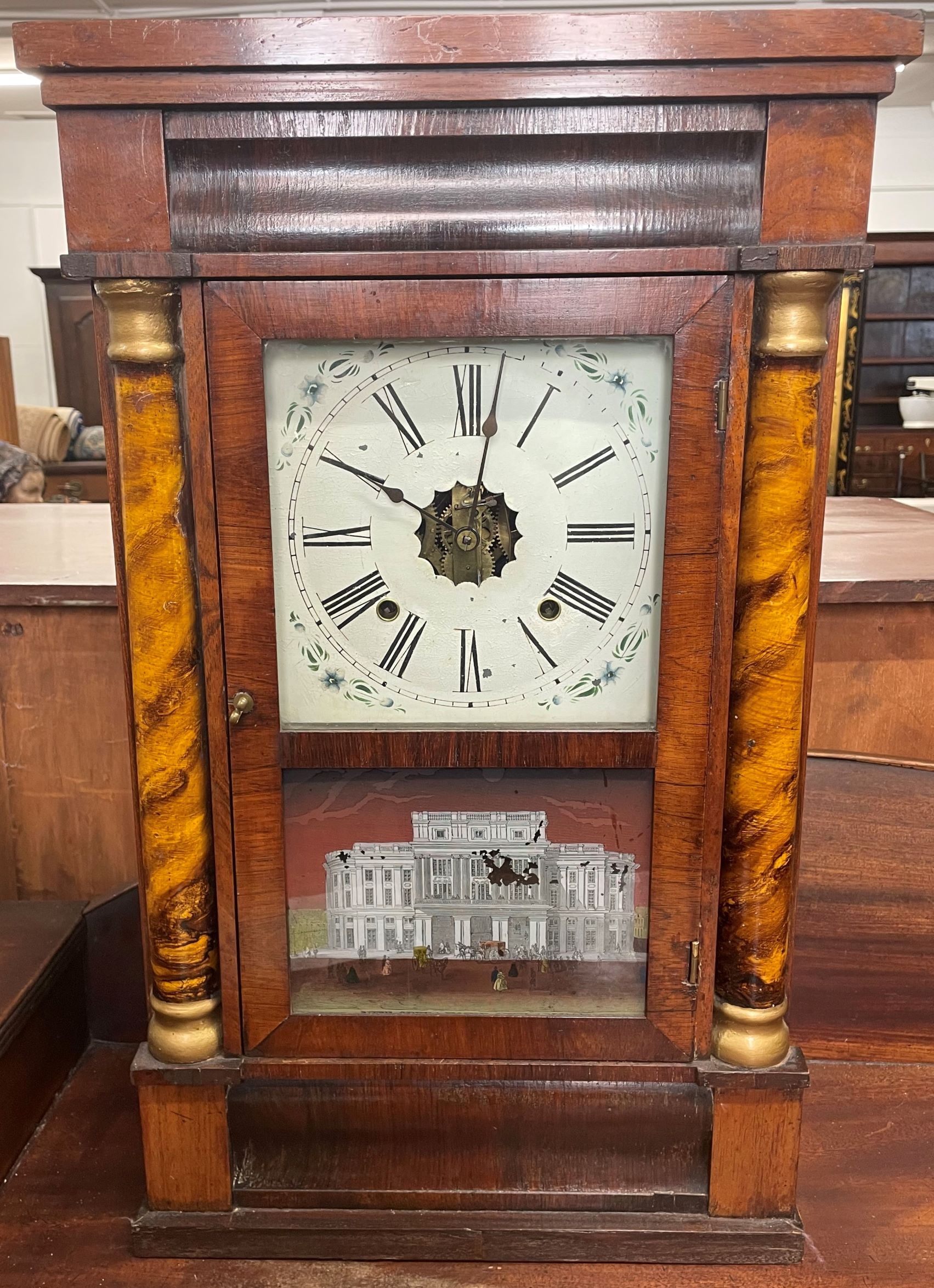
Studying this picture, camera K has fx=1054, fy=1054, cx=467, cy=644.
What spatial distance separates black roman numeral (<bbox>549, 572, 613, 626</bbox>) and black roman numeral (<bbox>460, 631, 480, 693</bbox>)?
94 mm

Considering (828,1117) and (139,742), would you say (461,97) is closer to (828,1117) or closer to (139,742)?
(139,742)

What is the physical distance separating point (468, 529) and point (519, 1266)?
779 millimetres

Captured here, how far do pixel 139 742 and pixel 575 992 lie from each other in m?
0.54

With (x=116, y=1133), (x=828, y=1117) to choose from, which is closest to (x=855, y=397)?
(x=828, y=1117)

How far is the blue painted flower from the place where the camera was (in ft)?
3.32

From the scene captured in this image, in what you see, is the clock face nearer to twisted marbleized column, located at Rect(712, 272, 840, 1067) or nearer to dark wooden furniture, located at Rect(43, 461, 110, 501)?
twisted marbleized column, located at Rect(712, 272, 840, 1067)

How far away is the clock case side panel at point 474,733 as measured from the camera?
971 millimetres

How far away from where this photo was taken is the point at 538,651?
41.9 inches

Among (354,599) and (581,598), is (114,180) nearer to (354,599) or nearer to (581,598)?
(354,599)

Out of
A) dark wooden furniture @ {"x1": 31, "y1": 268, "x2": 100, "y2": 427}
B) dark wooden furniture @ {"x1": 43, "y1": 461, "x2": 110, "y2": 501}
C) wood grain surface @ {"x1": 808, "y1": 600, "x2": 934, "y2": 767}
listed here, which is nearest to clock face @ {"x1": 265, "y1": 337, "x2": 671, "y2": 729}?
wood grain surface @ {"x1": 808, "y1": 600, "x2": 934, "y2": 767}

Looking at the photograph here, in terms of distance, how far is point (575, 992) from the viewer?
3.76 feet

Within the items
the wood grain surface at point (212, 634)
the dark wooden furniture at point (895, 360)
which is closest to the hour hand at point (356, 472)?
the wood grain surface at point (212, 634)

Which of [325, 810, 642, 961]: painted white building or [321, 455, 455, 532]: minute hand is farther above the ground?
[321, 455, 455, 532]: minute hand

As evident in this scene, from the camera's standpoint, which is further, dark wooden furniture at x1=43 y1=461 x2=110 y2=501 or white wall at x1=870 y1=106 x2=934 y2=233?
white wall at x1=870 y1=106 x2=934 y2=233
